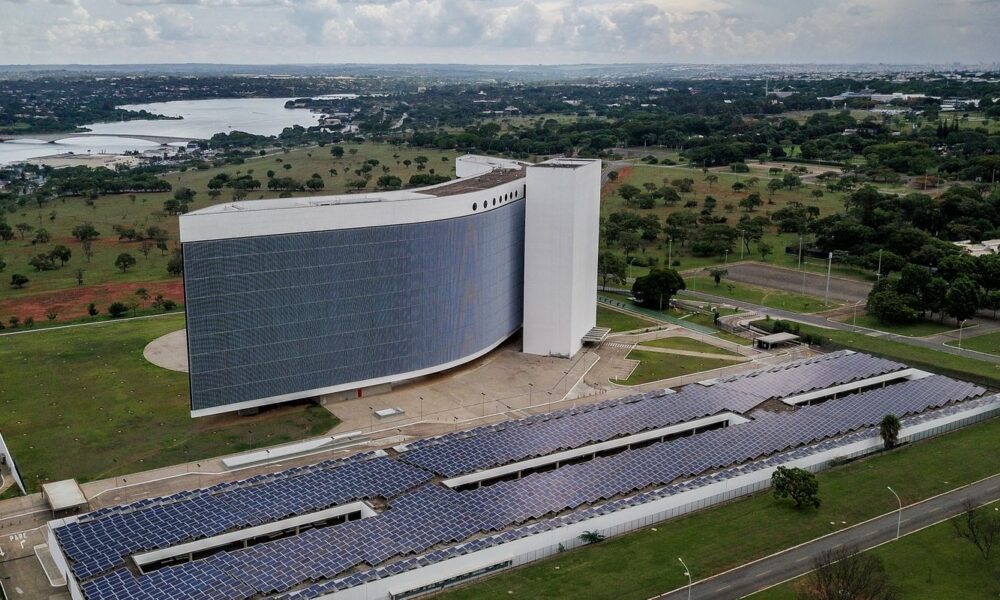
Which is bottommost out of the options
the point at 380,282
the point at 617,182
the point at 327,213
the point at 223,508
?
the point at 223,508

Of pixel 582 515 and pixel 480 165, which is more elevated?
pixel 480 165

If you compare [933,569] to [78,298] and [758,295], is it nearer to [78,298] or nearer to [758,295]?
[758,295]

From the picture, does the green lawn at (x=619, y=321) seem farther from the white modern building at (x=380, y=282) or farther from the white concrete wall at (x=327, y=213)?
the white concrete wall at (x=327, y=213)

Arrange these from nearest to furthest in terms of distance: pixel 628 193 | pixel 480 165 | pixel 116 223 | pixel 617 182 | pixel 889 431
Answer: pixel 889 431 → pixel 480 165 → pixel 116 223 → pixel 628 193 → pixel 617 182

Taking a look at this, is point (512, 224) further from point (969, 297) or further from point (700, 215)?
point (700, 215)

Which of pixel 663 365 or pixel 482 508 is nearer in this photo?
pixel 482 508

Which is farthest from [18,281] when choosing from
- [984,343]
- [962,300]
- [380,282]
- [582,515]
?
[984,343]
